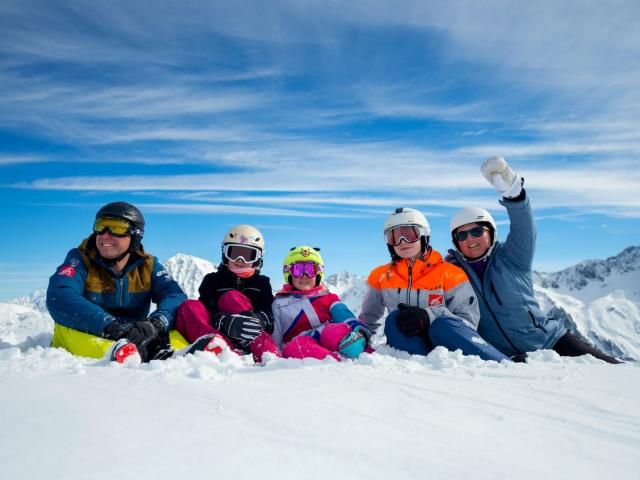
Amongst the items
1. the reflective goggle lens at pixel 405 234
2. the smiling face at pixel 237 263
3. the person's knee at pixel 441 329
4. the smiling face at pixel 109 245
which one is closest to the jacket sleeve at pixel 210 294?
the smiling face at pixel 237 263

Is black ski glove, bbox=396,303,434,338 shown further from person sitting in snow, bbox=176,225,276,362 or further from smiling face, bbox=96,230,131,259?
smiling face, bbox=96,230,131,259

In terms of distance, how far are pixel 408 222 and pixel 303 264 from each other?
5.05ft

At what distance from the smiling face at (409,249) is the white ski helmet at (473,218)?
0.67 m

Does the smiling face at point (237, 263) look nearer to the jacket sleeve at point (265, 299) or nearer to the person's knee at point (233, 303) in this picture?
the jacket sleeve at point (265, 299)

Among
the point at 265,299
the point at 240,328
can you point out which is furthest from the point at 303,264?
the point at 240,328

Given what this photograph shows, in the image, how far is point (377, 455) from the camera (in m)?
1.95

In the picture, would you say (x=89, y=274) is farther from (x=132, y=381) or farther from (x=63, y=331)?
(x=132, y=381)

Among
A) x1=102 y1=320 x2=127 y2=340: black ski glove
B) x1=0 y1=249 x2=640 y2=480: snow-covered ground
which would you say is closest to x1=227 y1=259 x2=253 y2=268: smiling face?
x1=102 y1=320 x2=127 y2=340: black ski glove

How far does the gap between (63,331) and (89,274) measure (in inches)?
33.9

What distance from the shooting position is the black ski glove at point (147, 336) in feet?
16.6

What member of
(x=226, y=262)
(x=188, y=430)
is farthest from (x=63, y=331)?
(x=188, y=430)

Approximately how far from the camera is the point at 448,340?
16.9 feet

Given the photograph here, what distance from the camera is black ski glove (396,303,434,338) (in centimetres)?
545

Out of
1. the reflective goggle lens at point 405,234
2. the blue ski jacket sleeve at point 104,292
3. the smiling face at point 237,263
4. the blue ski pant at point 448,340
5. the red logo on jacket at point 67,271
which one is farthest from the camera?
the smiling face at point 237,263
